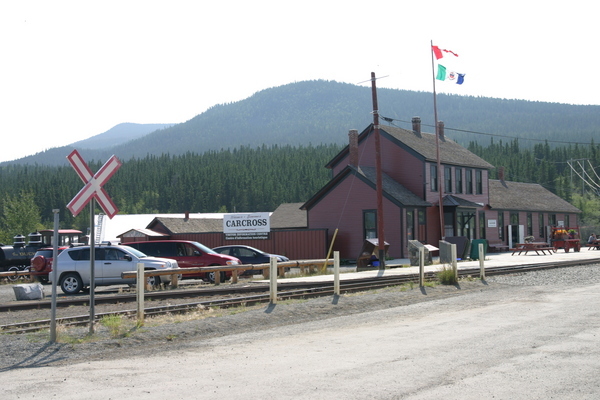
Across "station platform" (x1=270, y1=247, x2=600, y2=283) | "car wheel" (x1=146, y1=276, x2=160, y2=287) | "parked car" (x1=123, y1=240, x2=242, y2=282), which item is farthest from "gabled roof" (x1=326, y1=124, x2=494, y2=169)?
"car wheel" (x1=146, y1=276, x2=160, y2=287)

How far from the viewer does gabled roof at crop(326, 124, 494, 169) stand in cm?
4266

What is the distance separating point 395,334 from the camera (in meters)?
11.7

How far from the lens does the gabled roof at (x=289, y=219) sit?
52281 mm

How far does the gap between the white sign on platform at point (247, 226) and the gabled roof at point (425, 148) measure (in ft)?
25.4

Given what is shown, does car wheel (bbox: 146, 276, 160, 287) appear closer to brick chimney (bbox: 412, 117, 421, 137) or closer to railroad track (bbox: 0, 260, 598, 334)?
railroad track (bbox: 0, 260, 598, 334)

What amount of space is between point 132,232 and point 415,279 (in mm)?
31944

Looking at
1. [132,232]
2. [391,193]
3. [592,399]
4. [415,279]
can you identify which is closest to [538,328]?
[592,399]

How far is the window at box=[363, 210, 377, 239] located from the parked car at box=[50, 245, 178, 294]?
66.4 ft

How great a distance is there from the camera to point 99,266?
2216cm

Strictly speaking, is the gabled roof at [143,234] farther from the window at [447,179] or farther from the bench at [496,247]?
the bench at [496,247]

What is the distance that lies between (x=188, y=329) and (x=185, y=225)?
136 ft

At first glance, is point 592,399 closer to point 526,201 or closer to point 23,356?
point 23,356

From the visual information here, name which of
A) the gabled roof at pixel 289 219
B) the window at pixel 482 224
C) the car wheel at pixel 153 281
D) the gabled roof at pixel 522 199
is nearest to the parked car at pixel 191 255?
the car wheel at pixel 153 281

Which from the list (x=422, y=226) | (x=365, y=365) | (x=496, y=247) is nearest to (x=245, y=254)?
(x=422, y=226)
